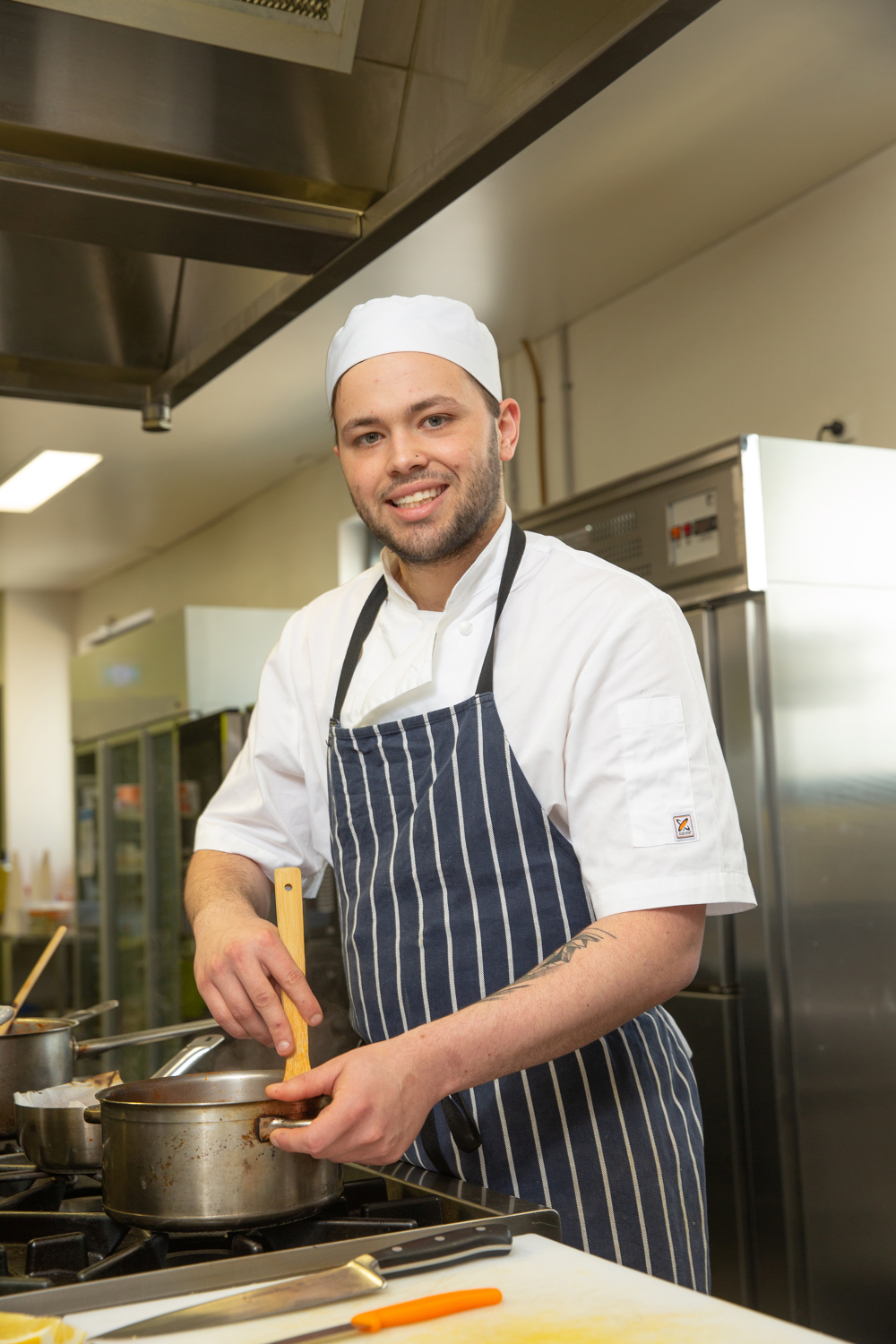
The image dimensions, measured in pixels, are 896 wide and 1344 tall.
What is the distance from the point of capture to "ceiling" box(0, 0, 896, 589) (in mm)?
2516

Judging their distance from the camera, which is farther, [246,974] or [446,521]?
[446,521]

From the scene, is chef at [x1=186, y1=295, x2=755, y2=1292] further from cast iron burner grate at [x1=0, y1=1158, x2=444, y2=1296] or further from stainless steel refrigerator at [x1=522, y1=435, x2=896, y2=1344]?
stainless steel refrigerator at [x1=522, y1=435, x2=896, y2=1344]

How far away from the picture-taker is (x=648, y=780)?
114 centimetres

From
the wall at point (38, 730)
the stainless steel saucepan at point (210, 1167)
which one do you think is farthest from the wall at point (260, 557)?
the stainless steel saucepan at point (210, 1167)

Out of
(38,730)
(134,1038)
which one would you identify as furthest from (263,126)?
(38,730)

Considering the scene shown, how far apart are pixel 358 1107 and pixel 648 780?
44cm

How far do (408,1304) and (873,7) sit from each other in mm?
2484

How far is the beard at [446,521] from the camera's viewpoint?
1287 millimetres

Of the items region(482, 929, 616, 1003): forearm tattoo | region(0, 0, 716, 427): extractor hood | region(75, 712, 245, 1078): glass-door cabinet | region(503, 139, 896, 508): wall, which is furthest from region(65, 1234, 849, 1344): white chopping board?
region(75, 712, 245, 1078): glass-door cabinet

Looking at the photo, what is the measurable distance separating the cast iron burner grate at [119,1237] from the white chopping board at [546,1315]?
83mm

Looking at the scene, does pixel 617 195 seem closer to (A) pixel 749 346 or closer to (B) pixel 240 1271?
(A) pixel 749 346

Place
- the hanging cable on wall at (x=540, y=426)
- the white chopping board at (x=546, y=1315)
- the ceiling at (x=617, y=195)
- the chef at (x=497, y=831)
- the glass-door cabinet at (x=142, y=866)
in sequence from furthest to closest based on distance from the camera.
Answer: the glass-door cabinet at (x=142, y=866) → the hanging cable on wall at (x=540, y=426) → the ceiling at (x=617, y=195) → the chef at (x=497, y=831) → the white chopping board at (x=546, y=1315)

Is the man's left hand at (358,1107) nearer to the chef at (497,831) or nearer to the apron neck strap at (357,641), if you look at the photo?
the chef at (497,831)

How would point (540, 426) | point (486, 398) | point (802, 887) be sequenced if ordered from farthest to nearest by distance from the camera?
point (540, 426) < point (802, 887) < point (486, 398)
